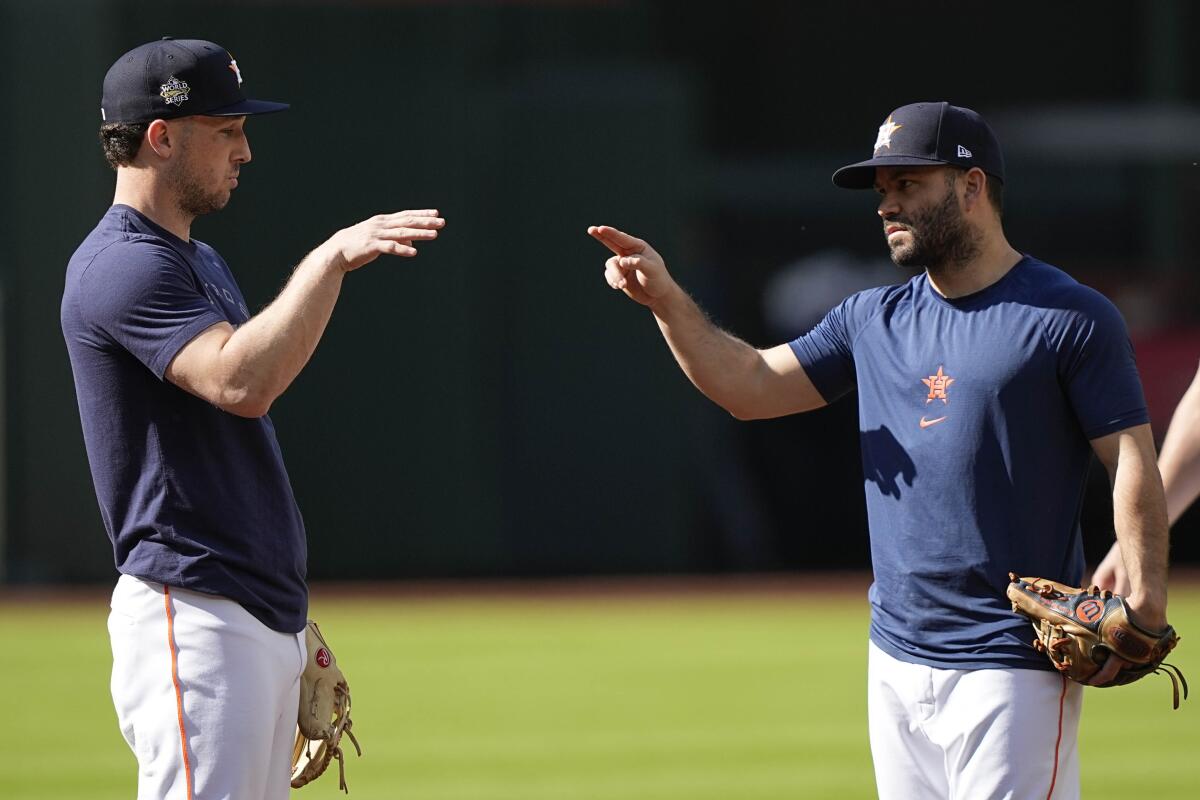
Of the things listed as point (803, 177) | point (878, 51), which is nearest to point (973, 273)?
point (803, 177)

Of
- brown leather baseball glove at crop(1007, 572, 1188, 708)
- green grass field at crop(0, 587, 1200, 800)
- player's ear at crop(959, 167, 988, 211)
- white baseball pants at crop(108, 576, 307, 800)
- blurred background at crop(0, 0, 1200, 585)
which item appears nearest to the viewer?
white baseball pants at crop(108, 576, 307, 800)

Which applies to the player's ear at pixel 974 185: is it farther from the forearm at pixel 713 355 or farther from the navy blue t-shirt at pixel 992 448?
the forearm at pixel 713 355

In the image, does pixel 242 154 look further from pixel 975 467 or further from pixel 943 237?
pixel 975 467

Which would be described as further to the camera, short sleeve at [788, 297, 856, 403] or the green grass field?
the green grass field

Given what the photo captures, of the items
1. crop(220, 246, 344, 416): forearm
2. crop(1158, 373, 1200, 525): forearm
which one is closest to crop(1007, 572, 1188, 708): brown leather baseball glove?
crop(1158, 373, 1200, 525): forearm

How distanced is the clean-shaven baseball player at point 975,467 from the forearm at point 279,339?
4.75ft

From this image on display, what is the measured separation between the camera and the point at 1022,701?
13.9 feet

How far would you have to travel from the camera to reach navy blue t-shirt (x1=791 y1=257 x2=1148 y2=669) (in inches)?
168

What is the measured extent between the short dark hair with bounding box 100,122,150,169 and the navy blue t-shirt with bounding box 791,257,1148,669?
1.99m

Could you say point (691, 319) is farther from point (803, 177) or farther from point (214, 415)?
point (803, 177)

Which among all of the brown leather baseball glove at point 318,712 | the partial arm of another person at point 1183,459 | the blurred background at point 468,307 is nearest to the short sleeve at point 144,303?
the brown leather baseball glove at point 318,712

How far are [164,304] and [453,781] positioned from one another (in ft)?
16.2

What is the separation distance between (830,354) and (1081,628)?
111 cm

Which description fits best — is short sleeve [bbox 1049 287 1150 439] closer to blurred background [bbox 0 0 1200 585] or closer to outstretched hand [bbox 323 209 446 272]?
outstretched hand [bbox 323 209 446 272]
